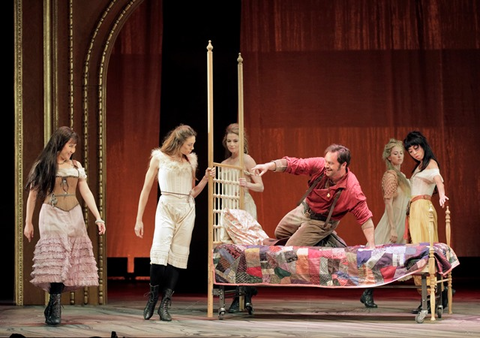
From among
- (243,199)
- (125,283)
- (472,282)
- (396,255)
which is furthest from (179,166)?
(472,282)

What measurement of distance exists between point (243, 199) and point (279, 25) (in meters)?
3.69

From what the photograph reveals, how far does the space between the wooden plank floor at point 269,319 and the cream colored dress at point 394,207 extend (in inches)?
24.1

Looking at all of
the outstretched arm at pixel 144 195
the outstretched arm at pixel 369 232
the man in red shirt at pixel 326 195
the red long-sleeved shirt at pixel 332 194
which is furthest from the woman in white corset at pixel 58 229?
the outstretched arm at pixel 369 232

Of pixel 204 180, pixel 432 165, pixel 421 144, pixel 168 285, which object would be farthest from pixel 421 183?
pixel 168 285

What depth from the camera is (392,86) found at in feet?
32.5

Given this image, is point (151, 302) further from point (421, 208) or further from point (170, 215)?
point (421, 208)

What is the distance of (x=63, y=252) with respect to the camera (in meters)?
6.06

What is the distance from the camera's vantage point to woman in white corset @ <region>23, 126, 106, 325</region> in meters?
6.03

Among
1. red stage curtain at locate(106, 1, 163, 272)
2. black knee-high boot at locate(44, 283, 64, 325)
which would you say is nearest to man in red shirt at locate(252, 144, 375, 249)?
black knee-high boot at locate(44, 283, 64, 325)

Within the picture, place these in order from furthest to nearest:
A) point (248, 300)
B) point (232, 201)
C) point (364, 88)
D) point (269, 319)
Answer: point (364, 88)
point (232, 201)
point (248, 300)
point (269, 319)

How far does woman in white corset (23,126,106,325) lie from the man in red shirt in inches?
55.4

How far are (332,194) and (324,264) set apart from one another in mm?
534

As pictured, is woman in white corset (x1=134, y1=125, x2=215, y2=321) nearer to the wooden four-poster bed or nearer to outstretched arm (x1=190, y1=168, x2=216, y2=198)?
outstretched arm (x1=190, y1=168, x2=216, y2=198)

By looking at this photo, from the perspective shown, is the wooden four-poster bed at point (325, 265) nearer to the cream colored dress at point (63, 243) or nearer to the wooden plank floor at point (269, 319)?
the wooden plank floor at point (269, 319)
